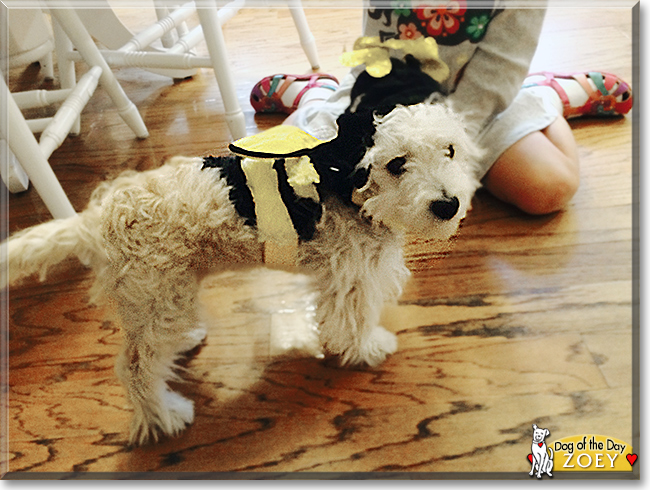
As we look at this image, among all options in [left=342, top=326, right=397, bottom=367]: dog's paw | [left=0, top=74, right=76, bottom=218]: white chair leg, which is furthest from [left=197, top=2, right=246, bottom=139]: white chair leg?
[left=342, top=326, right=397, bottom=367]: dog's paw

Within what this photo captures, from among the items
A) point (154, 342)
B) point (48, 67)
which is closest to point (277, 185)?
point (154, 342)

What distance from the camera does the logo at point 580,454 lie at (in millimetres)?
576

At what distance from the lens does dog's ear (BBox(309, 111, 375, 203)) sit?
453 millimetres

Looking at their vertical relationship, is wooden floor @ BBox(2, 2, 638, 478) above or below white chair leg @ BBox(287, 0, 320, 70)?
below

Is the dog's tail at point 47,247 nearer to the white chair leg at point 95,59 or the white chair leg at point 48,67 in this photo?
the white chair leg at point 95,59

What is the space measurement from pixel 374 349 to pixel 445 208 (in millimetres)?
333

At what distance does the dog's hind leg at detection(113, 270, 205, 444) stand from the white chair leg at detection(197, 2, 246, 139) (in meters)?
0.58

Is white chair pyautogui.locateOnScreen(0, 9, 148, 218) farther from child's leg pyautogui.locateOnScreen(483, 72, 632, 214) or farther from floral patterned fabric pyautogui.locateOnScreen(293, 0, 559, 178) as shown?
child's leg pyautogui.locateOnScreen(483, 72, 632, 214)

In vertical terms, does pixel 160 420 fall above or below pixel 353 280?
below

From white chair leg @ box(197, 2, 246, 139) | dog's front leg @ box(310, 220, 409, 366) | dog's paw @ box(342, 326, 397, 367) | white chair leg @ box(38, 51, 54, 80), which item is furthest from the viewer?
white chair leg @ box(38, 51, 54, 80)

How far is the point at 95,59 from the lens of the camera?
1.02 metres

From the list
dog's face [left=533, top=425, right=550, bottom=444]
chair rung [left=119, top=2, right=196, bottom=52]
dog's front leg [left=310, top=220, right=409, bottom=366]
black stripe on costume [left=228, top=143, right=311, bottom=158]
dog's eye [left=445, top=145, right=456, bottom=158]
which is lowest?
dog's face [left=533, top=425, right=550, bottom=444]

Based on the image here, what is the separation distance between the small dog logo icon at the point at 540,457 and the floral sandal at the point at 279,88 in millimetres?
898

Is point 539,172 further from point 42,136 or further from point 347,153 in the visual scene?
point 42,136
